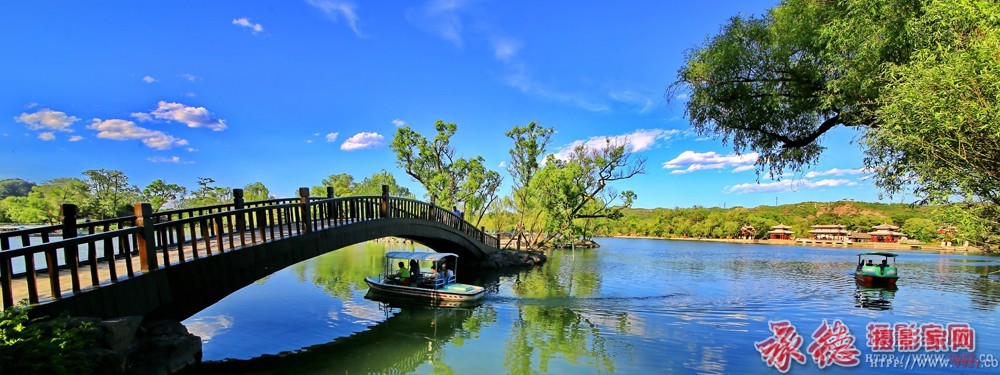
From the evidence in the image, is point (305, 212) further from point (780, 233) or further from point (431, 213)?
point (780, 233)

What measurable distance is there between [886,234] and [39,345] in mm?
97106

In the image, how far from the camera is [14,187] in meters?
90.6

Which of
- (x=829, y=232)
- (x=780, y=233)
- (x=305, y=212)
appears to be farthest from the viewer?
(x=780, y=233)

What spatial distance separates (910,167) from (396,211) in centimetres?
1443

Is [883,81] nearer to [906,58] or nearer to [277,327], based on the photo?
[906,58]

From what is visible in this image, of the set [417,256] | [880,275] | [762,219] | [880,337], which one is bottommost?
[762,219]

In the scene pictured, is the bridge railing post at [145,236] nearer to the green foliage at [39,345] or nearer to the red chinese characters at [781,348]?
the green foliage at [39,345]

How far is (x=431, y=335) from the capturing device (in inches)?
480

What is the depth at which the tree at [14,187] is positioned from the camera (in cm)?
8274

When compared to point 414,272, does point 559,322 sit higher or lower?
lower

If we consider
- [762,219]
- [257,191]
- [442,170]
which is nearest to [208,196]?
[257,191]

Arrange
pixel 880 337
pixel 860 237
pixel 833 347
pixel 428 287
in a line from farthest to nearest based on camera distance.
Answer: pixel 860 237
pixel 428 287
pixel 880 337
pixel 833 347

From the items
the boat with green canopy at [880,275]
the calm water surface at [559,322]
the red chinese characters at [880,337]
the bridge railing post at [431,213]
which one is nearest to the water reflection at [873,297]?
the calm water surface at [559,322]

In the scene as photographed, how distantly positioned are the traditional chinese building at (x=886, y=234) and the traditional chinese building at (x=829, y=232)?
3.87 meters
